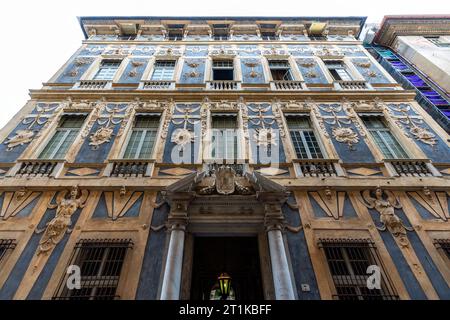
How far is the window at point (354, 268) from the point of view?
5284 millimetres

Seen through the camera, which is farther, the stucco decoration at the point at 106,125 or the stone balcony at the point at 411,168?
the stucco decoration at the point at 106,125

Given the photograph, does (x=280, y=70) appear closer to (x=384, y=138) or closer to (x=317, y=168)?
(x=384, y=138)

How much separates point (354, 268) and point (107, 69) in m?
12.8

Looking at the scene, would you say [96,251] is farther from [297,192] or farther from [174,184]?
[297,192]

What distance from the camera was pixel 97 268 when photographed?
223 inches

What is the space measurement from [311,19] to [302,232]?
14.0 metres

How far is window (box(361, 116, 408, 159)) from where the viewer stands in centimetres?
834

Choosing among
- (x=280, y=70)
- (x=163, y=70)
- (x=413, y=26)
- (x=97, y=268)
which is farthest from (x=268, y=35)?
(x=97, y=268)

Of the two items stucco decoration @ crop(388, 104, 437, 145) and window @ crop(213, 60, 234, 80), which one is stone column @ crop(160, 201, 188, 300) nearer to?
window @ crop(213, 60, 234, 80)

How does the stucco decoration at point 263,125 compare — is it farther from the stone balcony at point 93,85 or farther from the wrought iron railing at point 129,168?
the stone balcony at point 93,85

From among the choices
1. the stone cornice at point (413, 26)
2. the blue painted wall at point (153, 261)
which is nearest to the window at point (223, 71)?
the blue painted wall at point (153, 261)

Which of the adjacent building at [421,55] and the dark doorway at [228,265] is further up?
the adjacent building at [421,55]

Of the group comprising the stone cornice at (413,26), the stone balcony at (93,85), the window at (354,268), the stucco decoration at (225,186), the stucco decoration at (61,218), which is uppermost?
the stone cornice at (413,26)

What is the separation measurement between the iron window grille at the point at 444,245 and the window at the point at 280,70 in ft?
27.9
